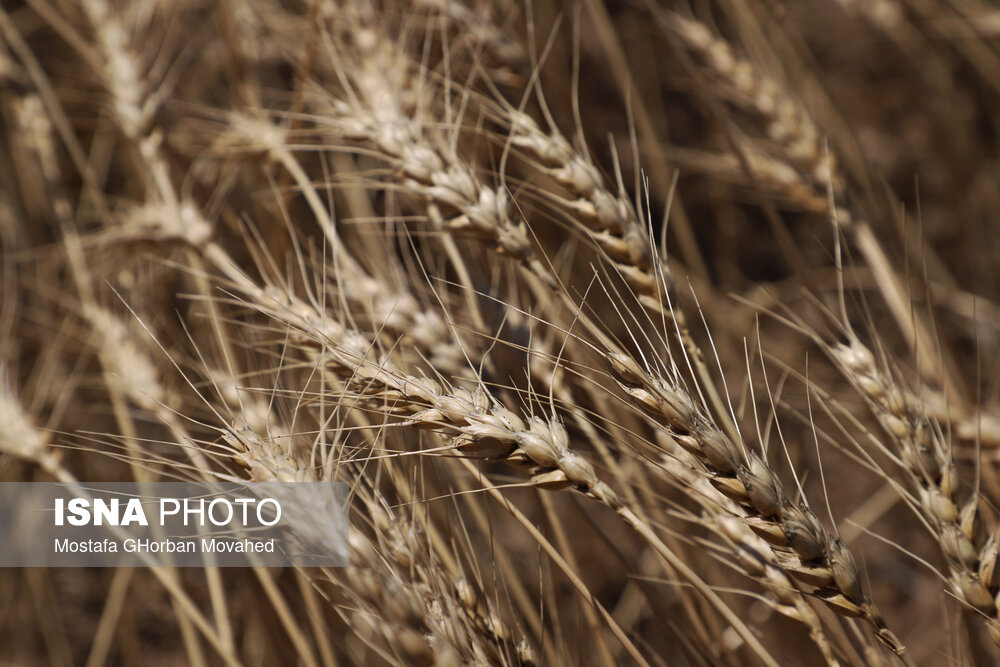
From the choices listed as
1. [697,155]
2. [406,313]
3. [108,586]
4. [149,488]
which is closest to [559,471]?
[406,313]

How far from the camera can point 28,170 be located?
1.26 m

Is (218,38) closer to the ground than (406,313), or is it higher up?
higher up

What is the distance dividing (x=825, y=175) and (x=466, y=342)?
50 cm

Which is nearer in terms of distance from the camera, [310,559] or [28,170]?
[310,559]

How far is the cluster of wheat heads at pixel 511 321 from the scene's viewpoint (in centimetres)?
51

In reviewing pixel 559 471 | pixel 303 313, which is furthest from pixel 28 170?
pixel 559 471

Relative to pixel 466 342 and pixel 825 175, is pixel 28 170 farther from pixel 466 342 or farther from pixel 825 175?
pixel 825 175

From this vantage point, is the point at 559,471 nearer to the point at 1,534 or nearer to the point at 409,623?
the point at 409,623

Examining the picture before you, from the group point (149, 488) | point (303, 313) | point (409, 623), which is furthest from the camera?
point (149, 488)

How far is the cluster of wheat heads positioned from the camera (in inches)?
19.9

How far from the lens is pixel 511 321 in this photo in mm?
695

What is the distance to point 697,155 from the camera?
3.70 ft

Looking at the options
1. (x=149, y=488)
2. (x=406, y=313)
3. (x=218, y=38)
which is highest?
(x=218, y=38)

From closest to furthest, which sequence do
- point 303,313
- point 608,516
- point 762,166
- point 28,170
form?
1. point 303,313
2. point 762,166
3. point 28,170
4. point 608,516
